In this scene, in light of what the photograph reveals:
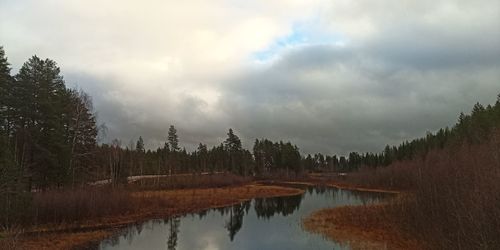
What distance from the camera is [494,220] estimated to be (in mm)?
13633

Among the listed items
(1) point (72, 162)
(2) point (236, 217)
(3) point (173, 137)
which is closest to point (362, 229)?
(2) point (236, 217)

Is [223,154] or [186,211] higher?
[223,154]

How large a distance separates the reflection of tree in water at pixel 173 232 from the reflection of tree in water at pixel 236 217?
4.19 metres

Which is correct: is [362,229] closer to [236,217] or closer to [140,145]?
[236,217]

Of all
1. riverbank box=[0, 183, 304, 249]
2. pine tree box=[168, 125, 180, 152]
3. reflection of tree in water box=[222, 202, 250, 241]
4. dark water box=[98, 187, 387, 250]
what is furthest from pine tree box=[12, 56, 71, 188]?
pine tree box=[168, 125, 180, 152]

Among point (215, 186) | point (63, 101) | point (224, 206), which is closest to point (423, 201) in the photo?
point (224, 206)

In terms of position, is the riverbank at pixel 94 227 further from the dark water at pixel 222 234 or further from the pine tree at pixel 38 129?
the pine tree at pixel 38 129

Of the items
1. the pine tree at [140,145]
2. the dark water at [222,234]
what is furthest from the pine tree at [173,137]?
the dark water at [222,234]

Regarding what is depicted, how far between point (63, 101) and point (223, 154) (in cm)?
10334

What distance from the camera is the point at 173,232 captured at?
34.2 metres

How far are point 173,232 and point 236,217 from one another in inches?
490

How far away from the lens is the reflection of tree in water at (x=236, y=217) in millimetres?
36281

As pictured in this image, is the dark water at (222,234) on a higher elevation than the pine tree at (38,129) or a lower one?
lower

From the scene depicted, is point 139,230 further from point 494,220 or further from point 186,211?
point 494,220
